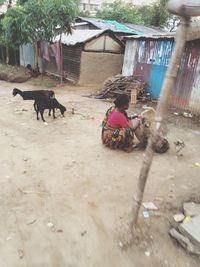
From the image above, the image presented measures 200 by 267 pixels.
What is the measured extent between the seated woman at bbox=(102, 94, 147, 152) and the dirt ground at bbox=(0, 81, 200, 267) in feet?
0.64

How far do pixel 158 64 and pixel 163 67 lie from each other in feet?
0.94

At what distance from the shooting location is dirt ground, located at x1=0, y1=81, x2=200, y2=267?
305cm

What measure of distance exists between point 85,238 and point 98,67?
11.0 meters

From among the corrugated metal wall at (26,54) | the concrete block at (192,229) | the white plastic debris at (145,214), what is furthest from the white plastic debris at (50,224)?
the corrugated metal wall at (26,54)

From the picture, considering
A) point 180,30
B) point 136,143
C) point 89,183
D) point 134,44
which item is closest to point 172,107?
point 134,44

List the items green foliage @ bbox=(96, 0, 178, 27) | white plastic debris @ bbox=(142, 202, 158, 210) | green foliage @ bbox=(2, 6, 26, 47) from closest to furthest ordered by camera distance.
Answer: white plastic debris @ bbox=(142, 202, 158, 210) < green foliage @ bbox=(2, 6, 26, 47) < green foliage @ bbox=(96, 0, 178, 27)

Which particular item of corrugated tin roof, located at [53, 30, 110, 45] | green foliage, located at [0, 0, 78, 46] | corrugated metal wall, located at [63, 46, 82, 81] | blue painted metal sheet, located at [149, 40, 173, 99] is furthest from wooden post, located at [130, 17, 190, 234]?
corrugated metal wall, located at [63, 46, 82, 81]

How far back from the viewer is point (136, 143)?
5887mm

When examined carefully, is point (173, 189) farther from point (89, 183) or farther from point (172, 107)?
point (172, 107)

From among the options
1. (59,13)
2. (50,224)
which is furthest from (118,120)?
(59,13)

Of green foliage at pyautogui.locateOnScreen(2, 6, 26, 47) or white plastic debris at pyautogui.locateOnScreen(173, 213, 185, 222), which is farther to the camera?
green foliage at pyautogui.locateOnScreen(2, 6, 26, 47)

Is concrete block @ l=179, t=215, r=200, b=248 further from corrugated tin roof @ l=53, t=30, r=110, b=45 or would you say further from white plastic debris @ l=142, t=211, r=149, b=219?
corrugated tin roof @ l=53, t=30, r=110, b=45

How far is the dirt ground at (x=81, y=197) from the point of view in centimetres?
305

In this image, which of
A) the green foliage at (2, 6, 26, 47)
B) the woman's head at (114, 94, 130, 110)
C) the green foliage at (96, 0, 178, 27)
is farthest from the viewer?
the green foliage at (96, 0, 178, 27)
